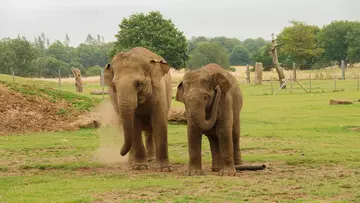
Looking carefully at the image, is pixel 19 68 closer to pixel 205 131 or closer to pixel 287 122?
pixel 287 122

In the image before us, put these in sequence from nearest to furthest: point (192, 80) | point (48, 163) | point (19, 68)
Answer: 1. point (192, 80)
2. point (48, 163)
3. point (19, 68)

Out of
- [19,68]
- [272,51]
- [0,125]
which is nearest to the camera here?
[0,125]

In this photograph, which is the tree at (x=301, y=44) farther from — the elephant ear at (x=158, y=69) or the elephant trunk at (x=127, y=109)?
the elephant trunk at (x=127, y=109)

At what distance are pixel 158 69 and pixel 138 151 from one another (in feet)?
6.45

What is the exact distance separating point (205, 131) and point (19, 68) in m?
88.2

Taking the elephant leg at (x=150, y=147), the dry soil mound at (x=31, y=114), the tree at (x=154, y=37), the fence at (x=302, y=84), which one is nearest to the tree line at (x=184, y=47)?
the tree at (x=154, y=37)

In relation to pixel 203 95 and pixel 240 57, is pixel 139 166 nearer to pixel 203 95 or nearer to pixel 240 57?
pixel 203 95

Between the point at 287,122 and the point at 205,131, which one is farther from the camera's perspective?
the point at 287,122

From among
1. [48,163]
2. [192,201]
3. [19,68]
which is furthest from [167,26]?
[192,201]

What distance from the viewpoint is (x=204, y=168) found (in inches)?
552

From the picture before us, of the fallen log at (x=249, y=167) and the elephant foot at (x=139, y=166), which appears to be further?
the elephant foot at (x=139, y=166)

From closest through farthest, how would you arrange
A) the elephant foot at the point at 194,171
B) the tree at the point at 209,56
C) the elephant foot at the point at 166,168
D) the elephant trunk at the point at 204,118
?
the elephant trunk at the point at 204,118 → the elephant foot at the point at 194,171 → the elephant foot at the point at 166,168 → the tree at the point at 209,56

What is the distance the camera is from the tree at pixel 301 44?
91312mm

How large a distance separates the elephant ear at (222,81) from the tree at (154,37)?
190 feet
